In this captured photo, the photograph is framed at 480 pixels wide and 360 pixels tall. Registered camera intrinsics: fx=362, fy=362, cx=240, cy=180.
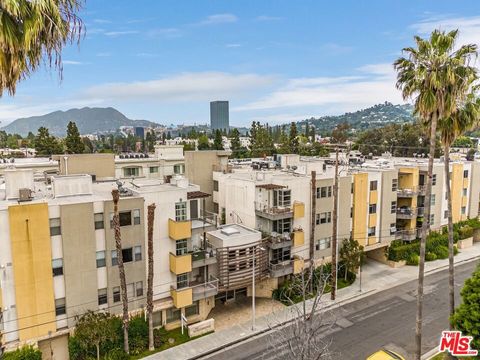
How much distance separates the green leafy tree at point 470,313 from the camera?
19953mm

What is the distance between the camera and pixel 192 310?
30.4 metres

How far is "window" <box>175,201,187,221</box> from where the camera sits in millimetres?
28766

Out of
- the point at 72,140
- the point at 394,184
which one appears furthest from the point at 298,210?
the point at 72,140

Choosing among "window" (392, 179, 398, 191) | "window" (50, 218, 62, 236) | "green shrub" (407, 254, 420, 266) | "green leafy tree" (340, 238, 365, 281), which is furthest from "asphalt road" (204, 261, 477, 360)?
"window" (50, 218, 62, 236)

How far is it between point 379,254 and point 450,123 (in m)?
26.1

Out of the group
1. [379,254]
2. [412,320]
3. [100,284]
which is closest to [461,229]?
[379,254]

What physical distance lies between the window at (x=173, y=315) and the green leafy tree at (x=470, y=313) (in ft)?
64.7

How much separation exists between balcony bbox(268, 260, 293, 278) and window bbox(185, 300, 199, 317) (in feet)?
24.2

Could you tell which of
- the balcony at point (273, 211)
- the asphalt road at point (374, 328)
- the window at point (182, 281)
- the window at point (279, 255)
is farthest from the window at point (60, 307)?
the balcony at point (273, 211)

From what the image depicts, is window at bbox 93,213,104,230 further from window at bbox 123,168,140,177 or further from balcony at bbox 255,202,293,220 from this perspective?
window at bbox 123,168,140,177

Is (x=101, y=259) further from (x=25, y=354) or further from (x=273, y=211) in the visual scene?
(x=273, y=211)

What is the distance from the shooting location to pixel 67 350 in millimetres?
25000

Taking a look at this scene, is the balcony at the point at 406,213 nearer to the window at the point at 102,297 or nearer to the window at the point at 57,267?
the window at the point at 102,297

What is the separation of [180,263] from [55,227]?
929 centimetres
